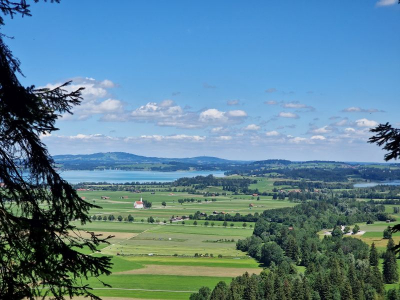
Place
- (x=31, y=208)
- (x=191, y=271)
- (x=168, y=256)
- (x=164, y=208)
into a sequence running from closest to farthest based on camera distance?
(x=31, y=208), (x=191, y=271), (x=168, y=256), (x=164, y=208)

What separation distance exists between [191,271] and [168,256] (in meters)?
12.5

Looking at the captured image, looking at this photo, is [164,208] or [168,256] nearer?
[168,256]

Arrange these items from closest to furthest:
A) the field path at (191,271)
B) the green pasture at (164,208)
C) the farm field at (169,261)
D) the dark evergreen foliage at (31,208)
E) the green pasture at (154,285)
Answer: the dark evergreen foliage at (31,208), the green pasture at (154,285), the farm field at (169,261), the field path at (191,271), the green pasture at (164,208)

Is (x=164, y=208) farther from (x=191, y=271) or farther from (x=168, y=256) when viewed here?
(x=191, y=271)

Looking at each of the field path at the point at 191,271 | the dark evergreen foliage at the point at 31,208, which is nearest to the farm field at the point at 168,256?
the field path at the point at 191,271

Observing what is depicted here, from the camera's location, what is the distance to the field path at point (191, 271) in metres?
64.5

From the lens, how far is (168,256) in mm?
78125

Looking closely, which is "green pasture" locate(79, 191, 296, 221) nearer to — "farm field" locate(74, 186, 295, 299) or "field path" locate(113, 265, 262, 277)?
"farm field" locate(74, 186, 295, 299)

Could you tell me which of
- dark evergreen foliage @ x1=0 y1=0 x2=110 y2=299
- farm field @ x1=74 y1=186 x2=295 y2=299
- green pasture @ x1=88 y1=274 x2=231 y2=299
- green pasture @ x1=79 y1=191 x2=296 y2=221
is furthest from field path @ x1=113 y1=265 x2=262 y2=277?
green pasture @ x1=79 y1=191 x2=296 y2=221

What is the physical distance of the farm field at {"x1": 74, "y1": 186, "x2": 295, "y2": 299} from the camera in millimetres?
57094

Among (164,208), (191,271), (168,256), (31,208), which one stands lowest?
(168,256)

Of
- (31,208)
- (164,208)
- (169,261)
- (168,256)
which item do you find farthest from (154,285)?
(164,208)

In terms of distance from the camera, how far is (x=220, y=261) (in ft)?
243

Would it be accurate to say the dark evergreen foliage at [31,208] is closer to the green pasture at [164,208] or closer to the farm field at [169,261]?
the farm field at [169,261]
